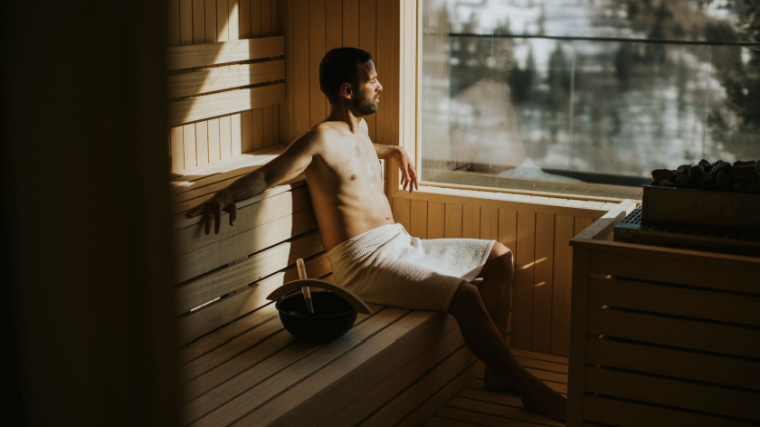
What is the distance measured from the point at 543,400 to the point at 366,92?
4.63 ft

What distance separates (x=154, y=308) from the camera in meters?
0.31

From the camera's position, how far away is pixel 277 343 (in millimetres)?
2771

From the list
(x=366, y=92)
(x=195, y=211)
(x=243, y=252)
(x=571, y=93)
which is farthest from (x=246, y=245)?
(x=571, y=93)

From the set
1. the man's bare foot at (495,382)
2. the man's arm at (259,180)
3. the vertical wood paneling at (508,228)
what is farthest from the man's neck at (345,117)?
the man's bare foot at (495,382)

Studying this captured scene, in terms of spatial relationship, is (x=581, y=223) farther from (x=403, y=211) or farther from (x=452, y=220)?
(x=403, y=211)

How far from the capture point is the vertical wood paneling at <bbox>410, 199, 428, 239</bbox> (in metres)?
3.83

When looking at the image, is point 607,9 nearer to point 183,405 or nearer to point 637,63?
point 637,63

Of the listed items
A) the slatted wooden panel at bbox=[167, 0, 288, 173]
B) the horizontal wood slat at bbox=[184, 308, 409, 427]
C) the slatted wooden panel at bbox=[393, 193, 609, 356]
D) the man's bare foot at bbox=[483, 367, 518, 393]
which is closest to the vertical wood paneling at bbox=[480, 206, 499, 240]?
the slatted wooden panel at bbox=[393, 193, 609, 356]

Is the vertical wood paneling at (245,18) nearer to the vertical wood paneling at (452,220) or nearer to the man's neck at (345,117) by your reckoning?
the man's neck at (345,117)

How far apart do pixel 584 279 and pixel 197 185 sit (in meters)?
1.62

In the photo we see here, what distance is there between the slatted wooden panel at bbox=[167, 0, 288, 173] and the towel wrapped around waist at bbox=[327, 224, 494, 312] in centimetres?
86

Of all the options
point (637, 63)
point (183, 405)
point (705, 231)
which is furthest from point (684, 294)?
point (183, 405)

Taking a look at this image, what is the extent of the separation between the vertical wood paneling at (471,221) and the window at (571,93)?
231mm

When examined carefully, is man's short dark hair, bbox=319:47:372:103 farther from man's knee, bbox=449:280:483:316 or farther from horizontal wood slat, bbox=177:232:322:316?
man's knee, bbox=449:280:483:316
